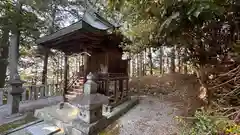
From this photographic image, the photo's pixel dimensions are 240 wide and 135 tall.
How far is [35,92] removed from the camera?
914cm

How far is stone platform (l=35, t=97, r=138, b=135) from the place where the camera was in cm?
483

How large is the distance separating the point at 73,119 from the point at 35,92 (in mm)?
4645

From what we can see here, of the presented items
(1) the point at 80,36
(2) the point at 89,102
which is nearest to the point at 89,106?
(2) the point at 89,102

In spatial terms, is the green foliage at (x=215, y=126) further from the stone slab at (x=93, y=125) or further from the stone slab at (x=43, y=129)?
the stone slab at (x=43, y=129)

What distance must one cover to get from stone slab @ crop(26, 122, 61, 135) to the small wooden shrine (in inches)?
72.1

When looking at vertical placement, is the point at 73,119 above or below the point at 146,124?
above

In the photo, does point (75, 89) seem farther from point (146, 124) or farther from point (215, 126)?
point (215, 126)

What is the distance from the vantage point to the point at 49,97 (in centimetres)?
998

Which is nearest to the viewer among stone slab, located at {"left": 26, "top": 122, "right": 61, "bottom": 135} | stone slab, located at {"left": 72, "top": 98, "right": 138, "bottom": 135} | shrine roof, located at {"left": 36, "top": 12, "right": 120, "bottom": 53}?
stone slab, located at {"left": 72, "top": 98, "right": 138, "bottom": 135}

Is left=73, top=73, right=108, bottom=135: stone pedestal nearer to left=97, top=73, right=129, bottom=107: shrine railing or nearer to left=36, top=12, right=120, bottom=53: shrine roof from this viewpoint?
left=36, top=12, right=120, bottom=53: shrine roof

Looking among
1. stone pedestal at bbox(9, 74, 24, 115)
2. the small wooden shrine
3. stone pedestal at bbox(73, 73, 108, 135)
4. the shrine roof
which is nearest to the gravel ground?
stone pedestal at bbox(73, 73, 108, 135)

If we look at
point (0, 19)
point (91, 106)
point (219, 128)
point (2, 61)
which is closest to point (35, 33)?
point (0, 19)

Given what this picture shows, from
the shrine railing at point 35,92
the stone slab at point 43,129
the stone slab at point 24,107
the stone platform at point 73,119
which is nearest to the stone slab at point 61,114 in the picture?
the stone platform at point 73,119

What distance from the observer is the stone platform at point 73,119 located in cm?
483
